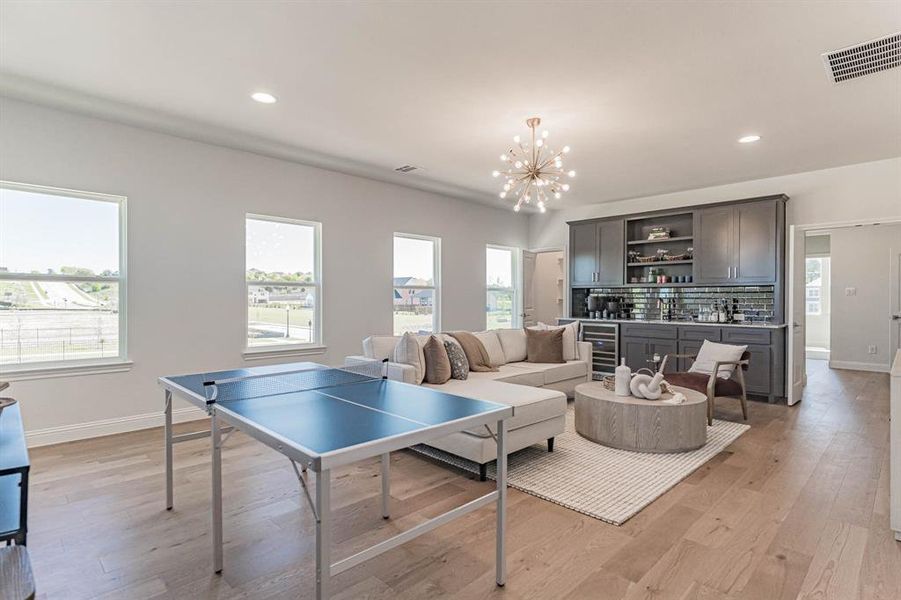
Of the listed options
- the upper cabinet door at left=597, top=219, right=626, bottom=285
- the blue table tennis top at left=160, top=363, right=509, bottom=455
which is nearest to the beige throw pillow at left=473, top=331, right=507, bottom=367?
the blue table tennis top at left=160, top=363, right=509, bottom=455

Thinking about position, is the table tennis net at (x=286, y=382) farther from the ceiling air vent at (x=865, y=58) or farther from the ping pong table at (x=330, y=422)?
the ceiling air vent at (x=865, y=58)

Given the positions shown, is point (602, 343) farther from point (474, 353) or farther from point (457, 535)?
point (457, 535)

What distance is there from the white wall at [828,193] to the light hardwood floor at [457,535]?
10.1ft

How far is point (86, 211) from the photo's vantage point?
4.07 m

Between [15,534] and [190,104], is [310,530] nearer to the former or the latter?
[15,534]

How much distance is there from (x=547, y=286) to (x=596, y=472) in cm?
525

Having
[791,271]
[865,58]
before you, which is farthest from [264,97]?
[791,271]

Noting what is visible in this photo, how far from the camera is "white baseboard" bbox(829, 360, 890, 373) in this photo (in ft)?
24.7

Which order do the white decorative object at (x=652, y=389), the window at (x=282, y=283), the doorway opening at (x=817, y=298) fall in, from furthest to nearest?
the doorway opening at (x=817, y=298) < the window at (x=282, y=283) < the white decorative object at (x=652, y=389)

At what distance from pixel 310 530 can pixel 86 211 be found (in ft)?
11.5

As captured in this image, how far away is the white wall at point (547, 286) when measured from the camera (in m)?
8.12

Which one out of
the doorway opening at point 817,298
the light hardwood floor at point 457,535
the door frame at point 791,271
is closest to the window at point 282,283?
the light hardwood floor at point 457,535

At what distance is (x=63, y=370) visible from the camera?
389 cm

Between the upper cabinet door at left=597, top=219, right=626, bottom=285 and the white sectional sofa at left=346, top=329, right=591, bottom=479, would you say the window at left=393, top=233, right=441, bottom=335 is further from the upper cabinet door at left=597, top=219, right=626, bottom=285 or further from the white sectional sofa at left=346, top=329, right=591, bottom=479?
the upper cabinet door at left=597, top=219, right=626, bottom=285
